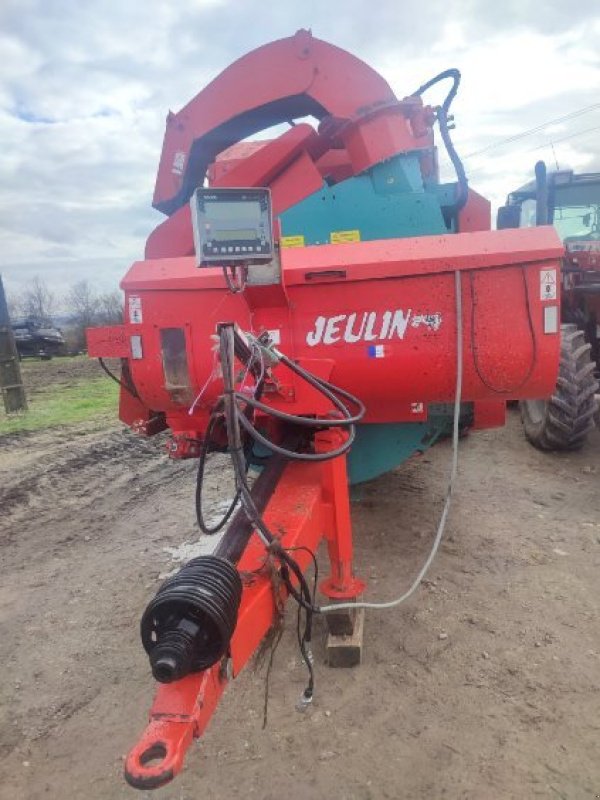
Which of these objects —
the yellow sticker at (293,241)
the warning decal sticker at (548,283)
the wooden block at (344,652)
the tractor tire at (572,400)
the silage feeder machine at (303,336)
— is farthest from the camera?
the tractor tire at (572,400)

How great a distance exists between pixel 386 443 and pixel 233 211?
5.93 ft

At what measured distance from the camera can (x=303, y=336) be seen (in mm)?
2594

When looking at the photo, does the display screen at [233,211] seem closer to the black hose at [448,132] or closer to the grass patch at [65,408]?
the black hose at [448,132]

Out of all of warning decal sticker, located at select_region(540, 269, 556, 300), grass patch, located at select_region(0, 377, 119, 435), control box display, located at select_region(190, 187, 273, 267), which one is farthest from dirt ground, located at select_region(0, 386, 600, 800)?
grass patch, located at select_region(0, 377, 119, 435)

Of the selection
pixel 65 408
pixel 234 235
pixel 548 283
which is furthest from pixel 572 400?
pixel 65 408

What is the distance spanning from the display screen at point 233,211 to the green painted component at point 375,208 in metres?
1.70

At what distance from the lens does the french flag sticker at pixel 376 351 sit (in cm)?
253

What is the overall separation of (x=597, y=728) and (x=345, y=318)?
1753 mm

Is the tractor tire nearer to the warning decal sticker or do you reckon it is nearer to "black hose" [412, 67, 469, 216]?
"black hose" [412, 67, 469, 216]

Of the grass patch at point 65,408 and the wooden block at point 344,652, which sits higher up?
the grass patch at point 65,408

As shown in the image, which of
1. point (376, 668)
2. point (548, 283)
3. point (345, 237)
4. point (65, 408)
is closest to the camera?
point (548, 283)

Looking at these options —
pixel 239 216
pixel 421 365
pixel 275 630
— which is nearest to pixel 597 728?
pixel 275 630

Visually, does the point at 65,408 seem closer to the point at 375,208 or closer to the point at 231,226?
the point at 375,208

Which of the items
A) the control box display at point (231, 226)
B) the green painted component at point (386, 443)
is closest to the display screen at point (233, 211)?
the control box display at point (231, 226)
